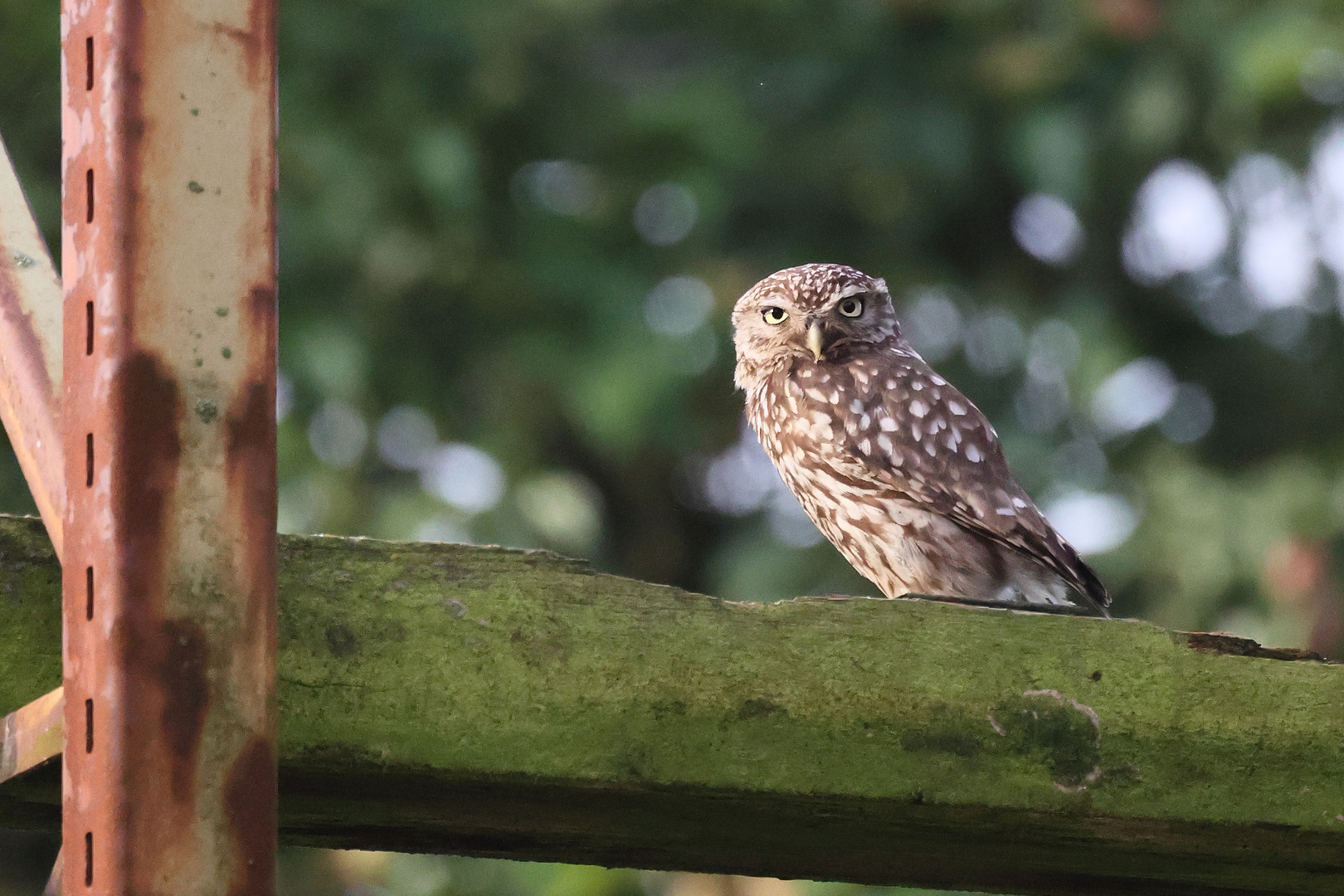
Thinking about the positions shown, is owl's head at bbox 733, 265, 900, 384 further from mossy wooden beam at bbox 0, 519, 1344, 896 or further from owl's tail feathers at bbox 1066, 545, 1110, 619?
mossy wooden beam at bbox 0, 519, 1344, 896

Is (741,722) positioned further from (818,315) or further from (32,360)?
(818,315)

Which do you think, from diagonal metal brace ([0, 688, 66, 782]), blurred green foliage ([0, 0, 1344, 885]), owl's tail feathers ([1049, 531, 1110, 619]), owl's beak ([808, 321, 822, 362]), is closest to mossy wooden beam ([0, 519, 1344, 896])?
diagonal metal brace ([0, 688, 66, 782])

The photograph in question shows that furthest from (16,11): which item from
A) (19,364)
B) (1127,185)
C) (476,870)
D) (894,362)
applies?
(19,364)

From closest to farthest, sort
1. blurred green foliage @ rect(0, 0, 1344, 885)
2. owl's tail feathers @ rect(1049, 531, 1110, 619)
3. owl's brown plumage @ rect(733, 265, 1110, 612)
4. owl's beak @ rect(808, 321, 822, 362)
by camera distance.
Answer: owl's tail feathers @ rect(1049, 531, 1110, 619)
owl's brown plumage @ rect(733, 265, 1110, 612)
owl's beak @ rect(808, 321, 822, 362)
blurred green foliage @ rect(0, 0, 1344, 885)

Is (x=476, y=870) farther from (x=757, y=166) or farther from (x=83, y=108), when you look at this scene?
(x=83, y=108)

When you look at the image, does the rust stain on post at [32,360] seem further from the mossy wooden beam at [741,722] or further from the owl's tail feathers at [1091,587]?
the owl's tail feathers at [1091,587]

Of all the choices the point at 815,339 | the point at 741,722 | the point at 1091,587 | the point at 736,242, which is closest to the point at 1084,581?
the point at 1091,587

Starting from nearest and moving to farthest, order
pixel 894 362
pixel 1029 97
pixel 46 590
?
pixel 46 590 → pixel 894 362 → pixel 1029 97
